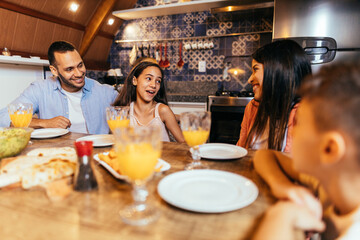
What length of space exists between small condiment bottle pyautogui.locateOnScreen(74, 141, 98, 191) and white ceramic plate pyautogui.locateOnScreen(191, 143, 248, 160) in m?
0.48

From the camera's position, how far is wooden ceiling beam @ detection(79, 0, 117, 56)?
409cm

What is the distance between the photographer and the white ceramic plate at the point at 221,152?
108 cm

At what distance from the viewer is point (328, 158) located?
55cm

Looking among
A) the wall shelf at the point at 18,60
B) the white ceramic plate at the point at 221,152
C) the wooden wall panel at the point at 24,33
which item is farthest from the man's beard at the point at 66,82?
the white ceramic plate at the point at 221,152

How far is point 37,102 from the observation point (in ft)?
7.76

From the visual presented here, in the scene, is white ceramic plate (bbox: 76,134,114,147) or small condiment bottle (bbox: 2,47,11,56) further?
small condiment bottle (bbox: 2,47,11,56)

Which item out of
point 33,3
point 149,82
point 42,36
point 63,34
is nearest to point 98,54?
point 63,34

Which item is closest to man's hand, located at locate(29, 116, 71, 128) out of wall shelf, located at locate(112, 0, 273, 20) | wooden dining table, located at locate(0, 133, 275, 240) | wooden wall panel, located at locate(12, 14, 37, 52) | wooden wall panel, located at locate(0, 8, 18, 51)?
wooden dining table, located at locate(0, 133, 275, 240)

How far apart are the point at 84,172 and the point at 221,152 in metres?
0.64

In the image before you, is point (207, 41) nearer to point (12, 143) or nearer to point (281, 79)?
point (281, 79)

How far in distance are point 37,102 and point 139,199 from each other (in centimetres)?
214

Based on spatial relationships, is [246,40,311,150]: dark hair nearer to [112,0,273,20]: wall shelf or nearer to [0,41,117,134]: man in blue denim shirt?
[0,41,117,134]: man in blue denim shirt

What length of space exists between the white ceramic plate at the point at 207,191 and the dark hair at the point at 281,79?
0.76 m

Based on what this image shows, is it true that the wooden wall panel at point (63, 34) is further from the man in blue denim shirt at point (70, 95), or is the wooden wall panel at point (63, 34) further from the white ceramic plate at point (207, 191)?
the white ceramic plate at point (207, 191)
